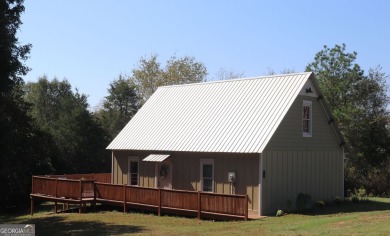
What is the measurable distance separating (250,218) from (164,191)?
14.8 ft

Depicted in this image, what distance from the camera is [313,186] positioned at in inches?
952

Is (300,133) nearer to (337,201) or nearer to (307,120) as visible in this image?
(307,120)

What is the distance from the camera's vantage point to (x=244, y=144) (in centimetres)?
2128

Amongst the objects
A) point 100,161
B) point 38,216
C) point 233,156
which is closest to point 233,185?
point 233,156

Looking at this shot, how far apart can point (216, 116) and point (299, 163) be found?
188 inches

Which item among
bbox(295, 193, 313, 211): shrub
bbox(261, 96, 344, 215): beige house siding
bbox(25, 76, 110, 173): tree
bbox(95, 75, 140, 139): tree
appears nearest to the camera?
bbox(261, 96, 344, 215): beige house siding

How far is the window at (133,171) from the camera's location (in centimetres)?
2702

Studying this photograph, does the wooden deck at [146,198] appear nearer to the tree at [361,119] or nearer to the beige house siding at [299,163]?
the beige house siding at [299,163]

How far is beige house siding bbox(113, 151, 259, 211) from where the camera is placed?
2117cm

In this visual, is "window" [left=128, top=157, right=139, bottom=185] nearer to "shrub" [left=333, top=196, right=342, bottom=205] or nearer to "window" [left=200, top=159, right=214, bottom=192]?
"window" [left=200, top=159, right=214, bottom=192]

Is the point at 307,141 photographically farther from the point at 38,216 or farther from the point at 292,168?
the point at 38,216

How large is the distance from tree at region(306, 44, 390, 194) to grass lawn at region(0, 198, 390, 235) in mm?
10885

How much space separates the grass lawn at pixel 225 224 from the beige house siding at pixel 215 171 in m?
2.35

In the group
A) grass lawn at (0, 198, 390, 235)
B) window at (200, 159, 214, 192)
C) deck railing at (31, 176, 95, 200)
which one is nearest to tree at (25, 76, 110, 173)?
deck railing at (31, 176, 95, 200)
